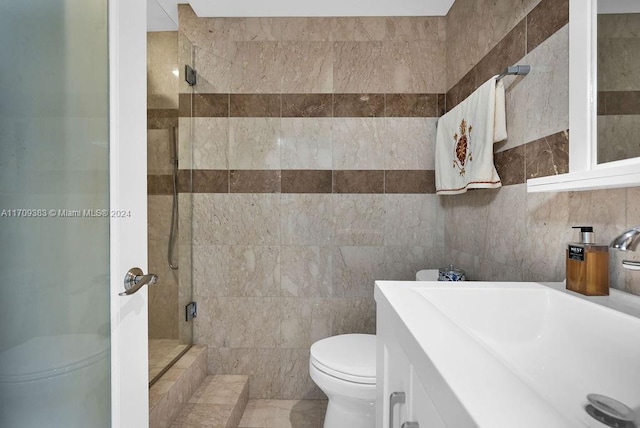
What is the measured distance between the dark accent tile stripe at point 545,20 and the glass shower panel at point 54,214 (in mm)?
1355

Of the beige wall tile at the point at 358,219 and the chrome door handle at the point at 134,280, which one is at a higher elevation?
the beige wall tile at the point at 358,219

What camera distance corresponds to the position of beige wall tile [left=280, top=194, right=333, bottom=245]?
2.04 metres

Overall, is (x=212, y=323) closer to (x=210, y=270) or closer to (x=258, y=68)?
(x=210, y=270)

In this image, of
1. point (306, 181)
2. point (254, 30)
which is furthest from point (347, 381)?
point (254, 30)

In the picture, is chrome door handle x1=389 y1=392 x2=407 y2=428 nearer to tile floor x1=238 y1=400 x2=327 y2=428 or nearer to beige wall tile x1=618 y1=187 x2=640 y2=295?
beige wall tile x1=618 y1=187 x2=640 y2=295

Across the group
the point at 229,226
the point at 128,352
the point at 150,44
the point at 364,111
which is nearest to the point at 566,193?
the point at 364,111

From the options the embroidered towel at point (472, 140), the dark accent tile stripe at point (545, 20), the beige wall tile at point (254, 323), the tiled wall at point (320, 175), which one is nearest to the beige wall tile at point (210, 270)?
the tiled wall at point (320, 175)

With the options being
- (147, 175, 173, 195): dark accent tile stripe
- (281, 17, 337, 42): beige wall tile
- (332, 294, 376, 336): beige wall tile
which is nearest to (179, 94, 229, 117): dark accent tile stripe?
(147, 175, 173, 195): dark accent tile stripe

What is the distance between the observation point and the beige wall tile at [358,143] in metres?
2.04

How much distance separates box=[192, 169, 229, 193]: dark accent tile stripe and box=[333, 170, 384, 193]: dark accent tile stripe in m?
0.69

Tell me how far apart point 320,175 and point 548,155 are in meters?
1.21

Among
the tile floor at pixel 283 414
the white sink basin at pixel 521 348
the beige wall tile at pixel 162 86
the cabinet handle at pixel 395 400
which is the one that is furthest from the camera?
the tile floor at pixel 283 414

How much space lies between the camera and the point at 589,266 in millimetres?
781

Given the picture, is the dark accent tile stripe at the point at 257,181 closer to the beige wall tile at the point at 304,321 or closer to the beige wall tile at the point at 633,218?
the beige wall tile at the point at 304,321
